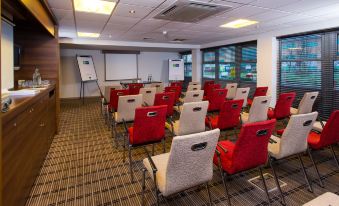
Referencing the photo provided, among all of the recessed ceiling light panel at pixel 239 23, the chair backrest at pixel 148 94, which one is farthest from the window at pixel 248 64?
the chair backrest at pixel 148 94

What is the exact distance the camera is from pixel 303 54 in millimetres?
5859

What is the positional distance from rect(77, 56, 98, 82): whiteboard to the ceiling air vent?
6.30 m

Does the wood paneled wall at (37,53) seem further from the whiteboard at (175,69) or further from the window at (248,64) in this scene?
the whiteboard at (175,69)

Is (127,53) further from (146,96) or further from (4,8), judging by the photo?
(4,8)

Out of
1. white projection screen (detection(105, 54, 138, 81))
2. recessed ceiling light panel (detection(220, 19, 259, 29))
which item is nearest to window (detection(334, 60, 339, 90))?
recessed ceiling light panel (detection(220, 19, 259, 29))

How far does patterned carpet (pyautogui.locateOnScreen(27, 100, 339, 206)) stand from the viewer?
2.34 meters

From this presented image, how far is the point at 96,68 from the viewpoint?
10.7 m

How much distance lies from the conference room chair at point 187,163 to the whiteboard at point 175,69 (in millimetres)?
9999

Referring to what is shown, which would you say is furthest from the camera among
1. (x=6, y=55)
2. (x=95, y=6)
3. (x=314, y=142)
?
(x=95, y=6)

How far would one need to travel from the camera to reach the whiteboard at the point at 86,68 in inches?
382

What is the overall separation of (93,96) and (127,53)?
271 centimetres

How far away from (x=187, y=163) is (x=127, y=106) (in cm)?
218

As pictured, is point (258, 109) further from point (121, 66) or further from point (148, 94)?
point (121, 66)

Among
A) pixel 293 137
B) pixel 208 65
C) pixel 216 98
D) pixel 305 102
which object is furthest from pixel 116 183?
pixel 208 65
